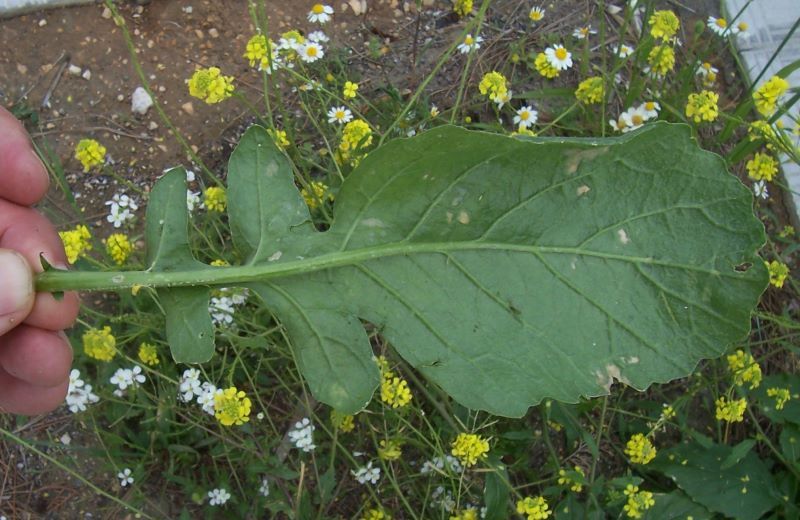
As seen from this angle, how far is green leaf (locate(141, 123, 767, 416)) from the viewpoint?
4.45 ft

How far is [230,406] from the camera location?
76.7 inches

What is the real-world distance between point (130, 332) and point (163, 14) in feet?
4.43

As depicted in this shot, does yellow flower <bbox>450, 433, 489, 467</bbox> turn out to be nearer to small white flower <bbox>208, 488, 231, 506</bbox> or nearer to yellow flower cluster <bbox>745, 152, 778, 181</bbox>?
small white flower <bbox>208, 488, 231, 506</bbox>

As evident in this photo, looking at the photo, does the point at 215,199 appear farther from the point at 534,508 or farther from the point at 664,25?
the point at 664,25

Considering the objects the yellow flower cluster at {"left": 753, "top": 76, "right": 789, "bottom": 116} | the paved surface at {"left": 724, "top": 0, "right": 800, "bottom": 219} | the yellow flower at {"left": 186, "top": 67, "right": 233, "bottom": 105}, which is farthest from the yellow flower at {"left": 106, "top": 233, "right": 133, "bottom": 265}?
the paved surface at {"left": 724, "top": 0, "right": 800, "bottom": 219}

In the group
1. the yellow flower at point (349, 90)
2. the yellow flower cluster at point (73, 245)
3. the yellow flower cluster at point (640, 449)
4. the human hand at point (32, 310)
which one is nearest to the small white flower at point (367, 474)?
the yellow flower cluster at point (640, 449)

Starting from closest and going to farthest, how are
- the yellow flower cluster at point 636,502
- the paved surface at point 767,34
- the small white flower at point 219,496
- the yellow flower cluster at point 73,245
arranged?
the yellow flower cluster at point 73,245 → the yellow flower cluster at point 636,502 → the small white flower at point 219,496 → the paved surface at point 767,34

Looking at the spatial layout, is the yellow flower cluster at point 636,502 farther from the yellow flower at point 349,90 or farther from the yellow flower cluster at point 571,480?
the yellow flower at point 349,90

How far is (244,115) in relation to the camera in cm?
273

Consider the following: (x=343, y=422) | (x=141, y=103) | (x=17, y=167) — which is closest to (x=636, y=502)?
(x=343, y=422)

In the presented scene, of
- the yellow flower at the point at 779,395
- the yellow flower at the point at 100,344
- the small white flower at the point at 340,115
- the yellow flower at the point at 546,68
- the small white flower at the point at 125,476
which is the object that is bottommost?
the small white flower at the point at 125,476

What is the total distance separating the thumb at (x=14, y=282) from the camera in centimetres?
153

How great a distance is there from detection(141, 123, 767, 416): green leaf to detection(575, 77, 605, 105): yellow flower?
1.00 metres

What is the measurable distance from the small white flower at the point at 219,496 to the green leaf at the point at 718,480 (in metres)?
1.41
